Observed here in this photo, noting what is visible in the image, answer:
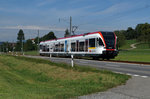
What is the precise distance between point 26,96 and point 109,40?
67.6 feet

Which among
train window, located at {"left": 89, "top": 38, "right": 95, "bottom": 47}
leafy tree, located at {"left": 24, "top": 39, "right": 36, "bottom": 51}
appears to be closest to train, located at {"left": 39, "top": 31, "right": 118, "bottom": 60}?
train window, located at {"left": 89, "top": 38, "right": 95, "bottom": 47}

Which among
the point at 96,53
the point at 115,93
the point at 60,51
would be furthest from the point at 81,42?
the point at 115,93

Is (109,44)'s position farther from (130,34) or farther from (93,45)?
(130,34)

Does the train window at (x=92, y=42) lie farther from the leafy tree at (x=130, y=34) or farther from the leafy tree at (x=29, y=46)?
the leafy tree at (x=130, y=34)

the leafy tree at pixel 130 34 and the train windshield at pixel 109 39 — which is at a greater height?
the leafy tree at pixel 130 34

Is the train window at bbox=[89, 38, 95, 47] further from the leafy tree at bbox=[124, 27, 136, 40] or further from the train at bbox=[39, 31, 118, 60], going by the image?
the leafy tree at bbox=[124, 27, 136, 40]

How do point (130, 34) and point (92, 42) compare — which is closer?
point (92, 42)

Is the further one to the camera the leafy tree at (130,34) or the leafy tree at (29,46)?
the leafy tree at (130,34)

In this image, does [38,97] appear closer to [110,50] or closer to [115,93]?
[115,93]

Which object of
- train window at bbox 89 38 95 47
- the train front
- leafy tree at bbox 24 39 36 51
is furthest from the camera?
leafy tree at bbox 24 39 36 51

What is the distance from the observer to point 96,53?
2667 centimetres

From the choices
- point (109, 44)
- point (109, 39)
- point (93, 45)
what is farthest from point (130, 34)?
point (109, 44)

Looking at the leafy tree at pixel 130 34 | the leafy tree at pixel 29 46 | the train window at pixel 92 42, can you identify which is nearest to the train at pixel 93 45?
the train window at pixel 92 42

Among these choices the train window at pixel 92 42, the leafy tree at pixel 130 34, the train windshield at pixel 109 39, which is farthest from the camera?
the leafy tree at pixel 130 34
